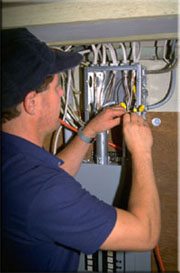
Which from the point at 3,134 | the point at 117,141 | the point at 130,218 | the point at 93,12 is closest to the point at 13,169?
the point at 3,134

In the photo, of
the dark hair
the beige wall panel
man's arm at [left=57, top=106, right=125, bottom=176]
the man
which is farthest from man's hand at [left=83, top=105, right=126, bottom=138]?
the beige wall panel

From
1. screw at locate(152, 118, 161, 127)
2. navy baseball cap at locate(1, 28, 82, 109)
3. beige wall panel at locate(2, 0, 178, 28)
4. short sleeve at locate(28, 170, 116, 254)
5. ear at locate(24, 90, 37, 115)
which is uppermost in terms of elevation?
beige wall panel at locate(2, 0, 178, 28)

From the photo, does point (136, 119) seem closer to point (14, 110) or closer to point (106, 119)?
point (106, 119)

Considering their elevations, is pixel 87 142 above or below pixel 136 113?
below

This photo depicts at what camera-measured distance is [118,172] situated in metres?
0.98

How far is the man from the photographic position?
0.66 meters

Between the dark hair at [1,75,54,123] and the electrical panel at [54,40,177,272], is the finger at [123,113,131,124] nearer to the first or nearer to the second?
the electrical panel at [54,40,177,272]

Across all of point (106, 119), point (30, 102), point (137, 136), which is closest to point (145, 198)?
point (137, 136)

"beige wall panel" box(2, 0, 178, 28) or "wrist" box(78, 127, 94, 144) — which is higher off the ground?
"beige wall panel" box(2, 0, 178, 28)

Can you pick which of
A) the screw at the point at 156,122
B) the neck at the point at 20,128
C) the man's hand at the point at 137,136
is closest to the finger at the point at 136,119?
the man's hand at the point at 137,136

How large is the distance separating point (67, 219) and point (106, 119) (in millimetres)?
459

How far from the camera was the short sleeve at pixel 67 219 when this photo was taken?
645 mm

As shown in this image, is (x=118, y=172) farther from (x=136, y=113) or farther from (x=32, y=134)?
(x=32, y=134)

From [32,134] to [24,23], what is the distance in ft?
1.12
